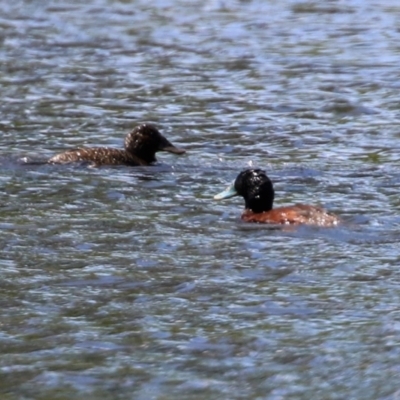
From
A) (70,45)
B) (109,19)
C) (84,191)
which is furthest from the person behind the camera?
(109,19)

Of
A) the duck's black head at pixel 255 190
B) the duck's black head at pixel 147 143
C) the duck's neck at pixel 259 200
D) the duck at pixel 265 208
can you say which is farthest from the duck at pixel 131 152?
the duck's neck at pixel 259 200

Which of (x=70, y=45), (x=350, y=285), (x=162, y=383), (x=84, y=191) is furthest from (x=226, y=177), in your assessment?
(x=70, y=45)

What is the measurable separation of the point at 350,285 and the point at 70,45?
1437 cm

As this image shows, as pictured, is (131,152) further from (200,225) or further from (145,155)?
(200,225)

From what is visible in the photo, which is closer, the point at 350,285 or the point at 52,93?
the point at 350,285

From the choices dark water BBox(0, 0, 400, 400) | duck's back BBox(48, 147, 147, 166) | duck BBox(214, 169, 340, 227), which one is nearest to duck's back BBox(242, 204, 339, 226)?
duck BBox(214, 169, 340, 227)

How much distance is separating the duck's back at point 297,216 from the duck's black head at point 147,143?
10.8 feet

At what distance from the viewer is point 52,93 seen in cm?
1916

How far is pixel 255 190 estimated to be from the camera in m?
12.2

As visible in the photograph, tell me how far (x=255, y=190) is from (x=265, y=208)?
0.17m

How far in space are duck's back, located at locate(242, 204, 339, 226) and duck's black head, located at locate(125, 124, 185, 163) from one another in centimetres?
329

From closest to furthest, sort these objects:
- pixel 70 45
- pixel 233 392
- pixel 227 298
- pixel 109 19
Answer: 1. pixel 233 392
2. pixel 227 298
3. pixel 70 45
4. pixel 109 19

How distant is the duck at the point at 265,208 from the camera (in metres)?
11.5

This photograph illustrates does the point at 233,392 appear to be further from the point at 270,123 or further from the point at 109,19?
the point at 109,19
